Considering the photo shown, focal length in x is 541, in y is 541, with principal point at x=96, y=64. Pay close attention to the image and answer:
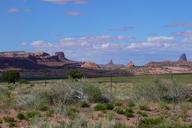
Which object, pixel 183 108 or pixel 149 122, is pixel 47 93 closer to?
pixel 183 108

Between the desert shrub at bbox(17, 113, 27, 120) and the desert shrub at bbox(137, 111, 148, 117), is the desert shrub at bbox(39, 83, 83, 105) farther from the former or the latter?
the desert shrub at bbox(17, 113, 27, 120)

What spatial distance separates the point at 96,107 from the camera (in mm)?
32438

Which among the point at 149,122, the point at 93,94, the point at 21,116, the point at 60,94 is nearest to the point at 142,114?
the point at 149,122

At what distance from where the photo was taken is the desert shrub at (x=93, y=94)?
38.6 metres

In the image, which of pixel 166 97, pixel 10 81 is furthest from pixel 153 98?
pixel 10 81

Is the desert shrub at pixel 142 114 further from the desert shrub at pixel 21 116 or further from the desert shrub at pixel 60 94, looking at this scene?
the desert shrub at pixel 60 94

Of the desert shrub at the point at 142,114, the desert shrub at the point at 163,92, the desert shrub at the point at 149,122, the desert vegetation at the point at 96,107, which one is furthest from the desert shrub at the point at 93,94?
the desert shrub at the point at 149,122

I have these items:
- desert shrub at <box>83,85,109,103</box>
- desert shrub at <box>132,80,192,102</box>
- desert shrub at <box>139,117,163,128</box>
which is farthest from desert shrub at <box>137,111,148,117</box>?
desert shrub at <box>132,80,192,102</box>

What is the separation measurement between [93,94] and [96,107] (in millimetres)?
6423

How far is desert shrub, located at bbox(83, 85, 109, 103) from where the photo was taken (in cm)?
3862

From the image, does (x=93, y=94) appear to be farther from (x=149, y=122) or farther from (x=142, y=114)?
(x=149, y=122)

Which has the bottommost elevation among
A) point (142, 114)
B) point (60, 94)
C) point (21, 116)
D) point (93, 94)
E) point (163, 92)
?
point (142, 114)

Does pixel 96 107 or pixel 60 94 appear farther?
pixel 60 94

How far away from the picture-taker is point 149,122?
25.0 meters
